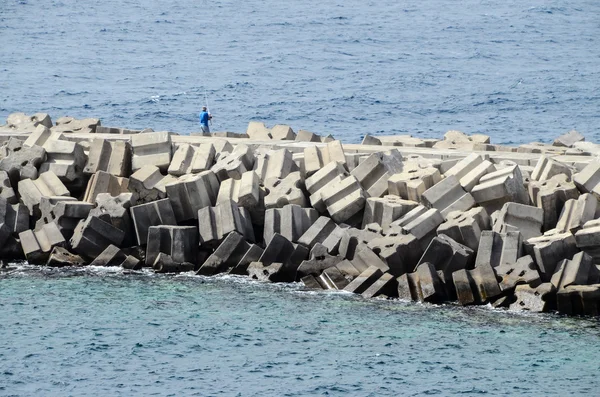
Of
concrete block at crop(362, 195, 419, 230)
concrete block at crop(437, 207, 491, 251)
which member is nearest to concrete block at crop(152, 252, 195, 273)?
concrete block at crop(362, 195, 419, 230)

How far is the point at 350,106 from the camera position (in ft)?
207

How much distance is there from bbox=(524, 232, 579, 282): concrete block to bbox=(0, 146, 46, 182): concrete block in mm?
11368

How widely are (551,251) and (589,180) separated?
230 centimetres

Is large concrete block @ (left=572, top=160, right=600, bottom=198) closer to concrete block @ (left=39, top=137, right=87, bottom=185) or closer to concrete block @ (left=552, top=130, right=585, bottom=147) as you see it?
concrete block @ (left=552, top=130, right=585, bottom=147)

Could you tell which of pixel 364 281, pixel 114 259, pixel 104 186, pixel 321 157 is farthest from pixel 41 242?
pixel 364 281

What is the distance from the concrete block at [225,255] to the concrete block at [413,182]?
340cm

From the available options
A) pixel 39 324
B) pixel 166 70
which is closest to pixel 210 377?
pixel 39 324

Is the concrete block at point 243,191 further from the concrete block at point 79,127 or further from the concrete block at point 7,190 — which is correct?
the concrete block at point 79,127

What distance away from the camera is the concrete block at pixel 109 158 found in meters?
28.0

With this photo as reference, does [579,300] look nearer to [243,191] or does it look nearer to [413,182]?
[413,182]

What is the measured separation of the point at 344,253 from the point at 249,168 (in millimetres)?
4224

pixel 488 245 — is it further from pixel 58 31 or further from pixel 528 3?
pixel 528 3

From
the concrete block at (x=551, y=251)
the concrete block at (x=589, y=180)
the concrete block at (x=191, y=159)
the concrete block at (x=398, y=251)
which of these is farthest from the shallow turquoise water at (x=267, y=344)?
the concrete block at (x=191, y=159)

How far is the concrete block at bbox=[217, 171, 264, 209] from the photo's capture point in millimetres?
25859
